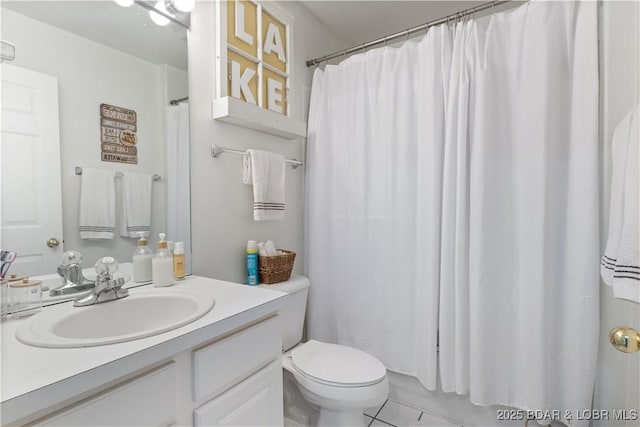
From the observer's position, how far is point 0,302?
2.74 feet

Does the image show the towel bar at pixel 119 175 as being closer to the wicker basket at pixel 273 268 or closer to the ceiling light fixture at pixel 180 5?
the wicker basket at pixel 273 268

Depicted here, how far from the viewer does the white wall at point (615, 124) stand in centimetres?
99

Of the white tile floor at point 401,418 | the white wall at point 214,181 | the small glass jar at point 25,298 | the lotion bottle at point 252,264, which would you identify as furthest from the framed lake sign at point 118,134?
the white tile floor at point 401,418

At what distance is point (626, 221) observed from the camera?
68 cm

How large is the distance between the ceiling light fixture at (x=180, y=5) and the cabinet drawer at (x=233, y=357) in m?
1.33

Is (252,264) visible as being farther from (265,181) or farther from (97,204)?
(97,204)

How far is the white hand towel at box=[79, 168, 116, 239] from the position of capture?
108 cm

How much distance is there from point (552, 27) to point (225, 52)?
1445 mm

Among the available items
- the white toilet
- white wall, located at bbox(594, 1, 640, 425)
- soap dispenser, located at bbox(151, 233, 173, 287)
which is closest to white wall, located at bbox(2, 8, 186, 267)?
soap dispenser, located at bbox(151, 233, 173, 287)

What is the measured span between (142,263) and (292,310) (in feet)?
2.48

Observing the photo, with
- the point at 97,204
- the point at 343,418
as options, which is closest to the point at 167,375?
the point at 97,204

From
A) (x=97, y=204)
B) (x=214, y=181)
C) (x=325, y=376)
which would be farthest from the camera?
(x=214, y=181)

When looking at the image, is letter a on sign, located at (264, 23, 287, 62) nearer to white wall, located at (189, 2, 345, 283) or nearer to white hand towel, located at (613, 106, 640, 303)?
white wall, located at (189, 2, 345, 283)

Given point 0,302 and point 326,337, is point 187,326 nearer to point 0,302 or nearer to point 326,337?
point 0,302
